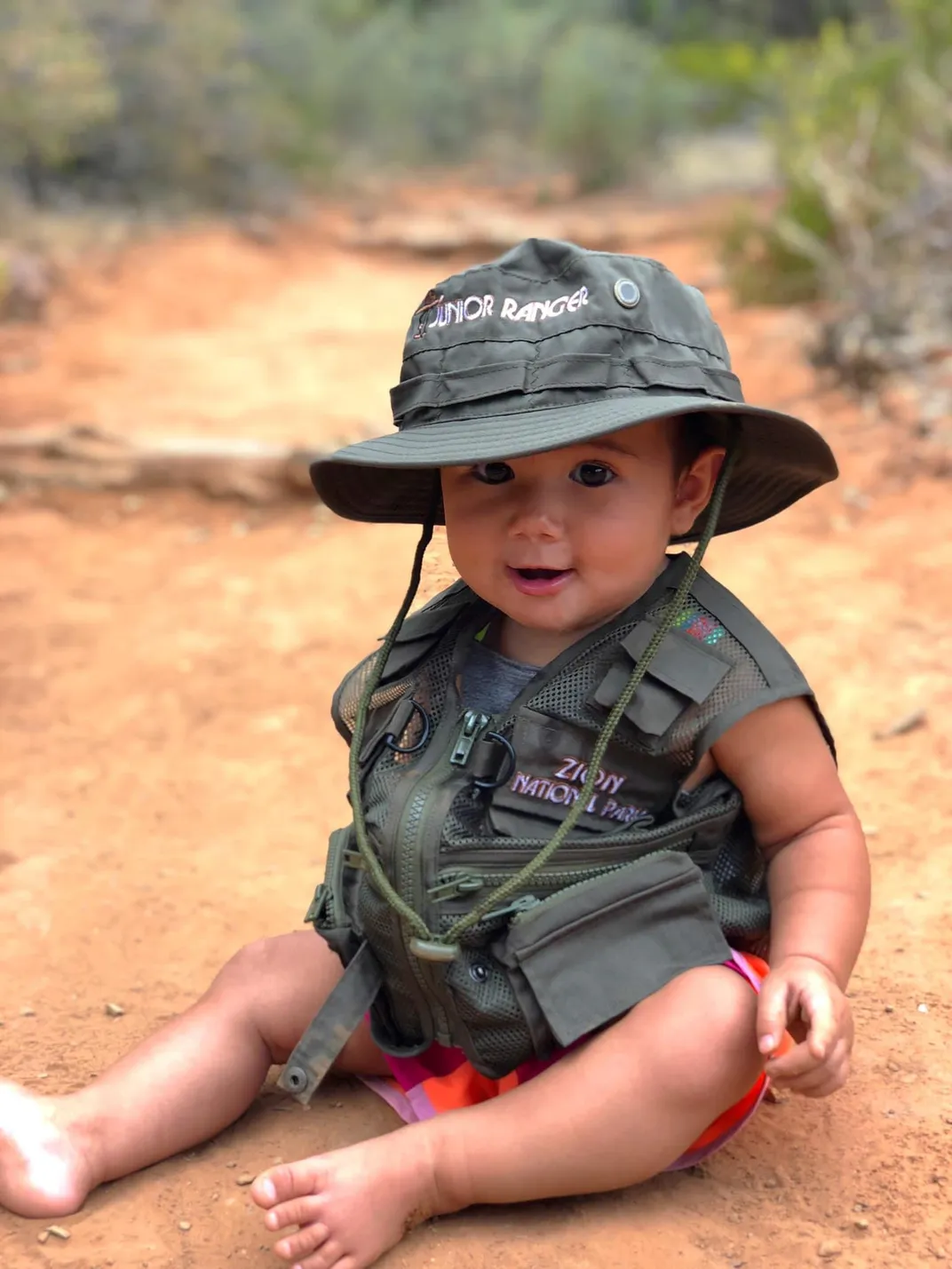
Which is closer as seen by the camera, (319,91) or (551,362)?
(551,362)

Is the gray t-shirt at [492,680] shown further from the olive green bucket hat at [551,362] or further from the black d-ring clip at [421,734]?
the olive green bucket hat at [551,362]

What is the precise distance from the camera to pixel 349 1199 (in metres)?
1.56

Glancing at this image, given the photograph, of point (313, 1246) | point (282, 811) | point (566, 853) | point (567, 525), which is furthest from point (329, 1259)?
point (282, 811)

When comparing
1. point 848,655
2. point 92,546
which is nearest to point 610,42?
point 92,546

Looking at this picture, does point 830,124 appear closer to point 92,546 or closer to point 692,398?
point 92,546

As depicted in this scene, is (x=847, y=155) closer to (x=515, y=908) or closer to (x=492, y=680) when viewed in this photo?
(x=492, y=680)

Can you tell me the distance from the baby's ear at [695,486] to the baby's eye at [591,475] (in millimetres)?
149

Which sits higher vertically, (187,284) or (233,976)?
(187,284)

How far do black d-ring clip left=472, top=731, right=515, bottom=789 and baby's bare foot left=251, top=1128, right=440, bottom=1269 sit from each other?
16.3 inches

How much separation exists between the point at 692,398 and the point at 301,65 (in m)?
15.1

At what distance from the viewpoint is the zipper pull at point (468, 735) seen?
1763mm

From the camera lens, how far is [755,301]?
7.48m

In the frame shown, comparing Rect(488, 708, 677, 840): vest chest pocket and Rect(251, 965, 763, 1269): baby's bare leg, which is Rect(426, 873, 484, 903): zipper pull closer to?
Rect(488, 708, 677, 840): vest chest pocket

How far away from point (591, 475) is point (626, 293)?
0.22m
